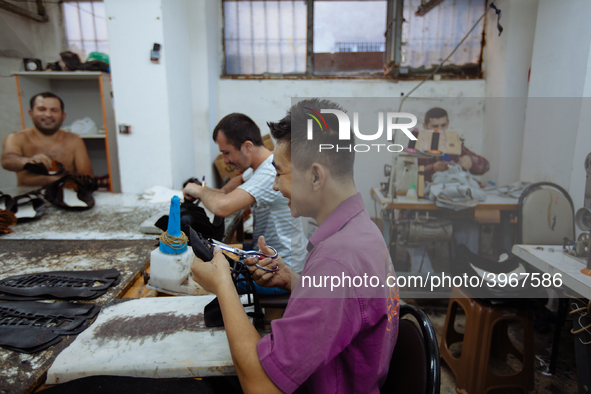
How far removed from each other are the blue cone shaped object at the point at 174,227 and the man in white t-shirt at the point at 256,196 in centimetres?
53

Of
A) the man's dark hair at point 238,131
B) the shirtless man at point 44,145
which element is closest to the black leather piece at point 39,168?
the shirtless man at point 44,145

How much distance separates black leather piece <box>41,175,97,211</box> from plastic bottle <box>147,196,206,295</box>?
1.59 metres

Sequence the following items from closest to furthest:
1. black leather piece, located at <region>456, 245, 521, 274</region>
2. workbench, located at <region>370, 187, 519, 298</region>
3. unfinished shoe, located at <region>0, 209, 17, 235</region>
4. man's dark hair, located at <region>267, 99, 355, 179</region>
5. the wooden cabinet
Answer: man's dark hair, located at <region>267, 99, 355, 179</region> → unfinished shoe, located at <region>0, 209, 17, 235</region> → black leather piece, located at <region>456, 245, 521, 274</region> → workbench, located at <region>370, 187, 519, 298</region> → the wooden cabinet

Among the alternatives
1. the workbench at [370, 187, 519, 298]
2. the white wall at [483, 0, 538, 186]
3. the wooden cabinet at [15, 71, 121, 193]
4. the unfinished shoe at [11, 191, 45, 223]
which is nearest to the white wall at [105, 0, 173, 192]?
the wooden cabinet at [15, 71, 121, 193]

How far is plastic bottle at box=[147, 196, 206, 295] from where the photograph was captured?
1.21 m

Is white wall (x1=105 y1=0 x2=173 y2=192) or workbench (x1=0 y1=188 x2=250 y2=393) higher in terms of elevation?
white wall (x1=105 y1=0 x2=173 y2=192)

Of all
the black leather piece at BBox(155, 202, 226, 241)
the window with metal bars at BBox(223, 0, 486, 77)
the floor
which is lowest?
the floor

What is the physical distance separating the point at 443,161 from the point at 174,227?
102 inches

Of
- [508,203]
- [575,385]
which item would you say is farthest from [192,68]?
[575,385]

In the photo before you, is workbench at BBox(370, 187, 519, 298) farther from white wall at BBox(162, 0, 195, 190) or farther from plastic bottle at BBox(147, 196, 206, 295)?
white wall at BBox(162, 0, 195, 190)

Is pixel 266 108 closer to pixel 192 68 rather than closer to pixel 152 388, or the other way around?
pixel 192 68

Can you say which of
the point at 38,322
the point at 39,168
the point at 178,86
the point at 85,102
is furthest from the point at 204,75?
the point at 38,322

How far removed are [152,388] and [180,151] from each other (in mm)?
2998

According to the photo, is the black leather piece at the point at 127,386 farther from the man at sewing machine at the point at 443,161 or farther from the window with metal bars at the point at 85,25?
the window with metal bars at the point at 85,25
